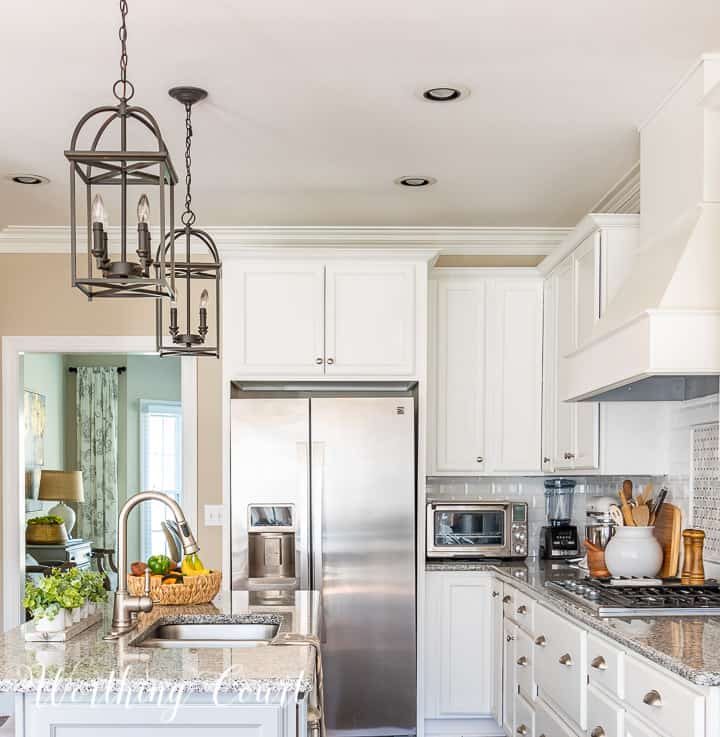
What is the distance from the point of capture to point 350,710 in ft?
14.5

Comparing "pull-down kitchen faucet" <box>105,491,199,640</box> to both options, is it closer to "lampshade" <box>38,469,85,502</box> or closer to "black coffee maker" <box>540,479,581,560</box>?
"black coffee maker" <box>540,479,581,560</box>

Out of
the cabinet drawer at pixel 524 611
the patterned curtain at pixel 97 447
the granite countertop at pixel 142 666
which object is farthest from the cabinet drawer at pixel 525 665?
the patterned curtain at pixel 97 447

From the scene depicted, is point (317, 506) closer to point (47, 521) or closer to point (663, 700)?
point (663, 700)

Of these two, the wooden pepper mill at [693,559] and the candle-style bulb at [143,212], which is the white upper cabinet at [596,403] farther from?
the candle-style bulb at [143,212]

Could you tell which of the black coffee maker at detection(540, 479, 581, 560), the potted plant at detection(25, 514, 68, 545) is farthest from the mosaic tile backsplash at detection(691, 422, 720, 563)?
the potted plant at detection(25, 514, 68, 545)

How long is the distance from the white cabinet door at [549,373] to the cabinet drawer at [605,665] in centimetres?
176

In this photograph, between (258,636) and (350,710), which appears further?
(350,710)

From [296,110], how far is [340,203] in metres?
1.31

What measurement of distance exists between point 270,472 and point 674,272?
220cm

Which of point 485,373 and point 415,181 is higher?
point 415,181

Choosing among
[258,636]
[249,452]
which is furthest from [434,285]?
[258,636]

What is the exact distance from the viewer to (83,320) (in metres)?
5.26

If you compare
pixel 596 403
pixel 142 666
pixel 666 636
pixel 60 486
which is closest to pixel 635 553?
pixel 596 403

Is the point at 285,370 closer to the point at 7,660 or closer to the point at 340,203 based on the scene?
the point at 340,203
